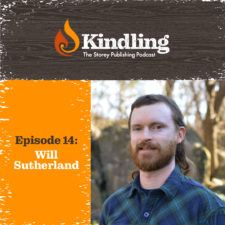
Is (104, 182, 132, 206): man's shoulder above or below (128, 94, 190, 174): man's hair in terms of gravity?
below

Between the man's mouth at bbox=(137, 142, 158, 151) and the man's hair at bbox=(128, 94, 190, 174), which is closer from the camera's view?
the man's mouth at bbox=(137, 142, 158, 151)

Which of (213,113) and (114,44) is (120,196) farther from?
(213,113)

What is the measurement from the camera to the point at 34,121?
449 cm

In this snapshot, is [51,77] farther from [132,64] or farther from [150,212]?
[150,212]

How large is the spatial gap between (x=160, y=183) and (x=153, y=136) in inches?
9.3

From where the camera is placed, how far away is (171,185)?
2.49 metres

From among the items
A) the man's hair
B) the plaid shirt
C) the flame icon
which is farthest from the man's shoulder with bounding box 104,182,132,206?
the flame icon

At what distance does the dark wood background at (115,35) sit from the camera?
→ 4.25 metres

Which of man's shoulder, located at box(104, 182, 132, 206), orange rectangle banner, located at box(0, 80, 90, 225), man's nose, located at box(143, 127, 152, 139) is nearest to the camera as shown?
man's nose, located at box(143, 127, 152, 139)

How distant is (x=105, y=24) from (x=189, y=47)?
2.36ft

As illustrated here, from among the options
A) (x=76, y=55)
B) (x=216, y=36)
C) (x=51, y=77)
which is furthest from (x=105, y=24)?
(x=216, y=36)

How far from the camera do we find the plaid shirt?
239 cm

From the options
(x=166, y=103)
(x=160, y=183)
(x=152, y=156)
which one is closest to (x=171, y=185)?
(x=160, y=183)

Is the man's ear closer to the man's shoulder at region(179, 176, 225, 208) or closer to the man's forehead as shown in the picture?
the man's forehead
